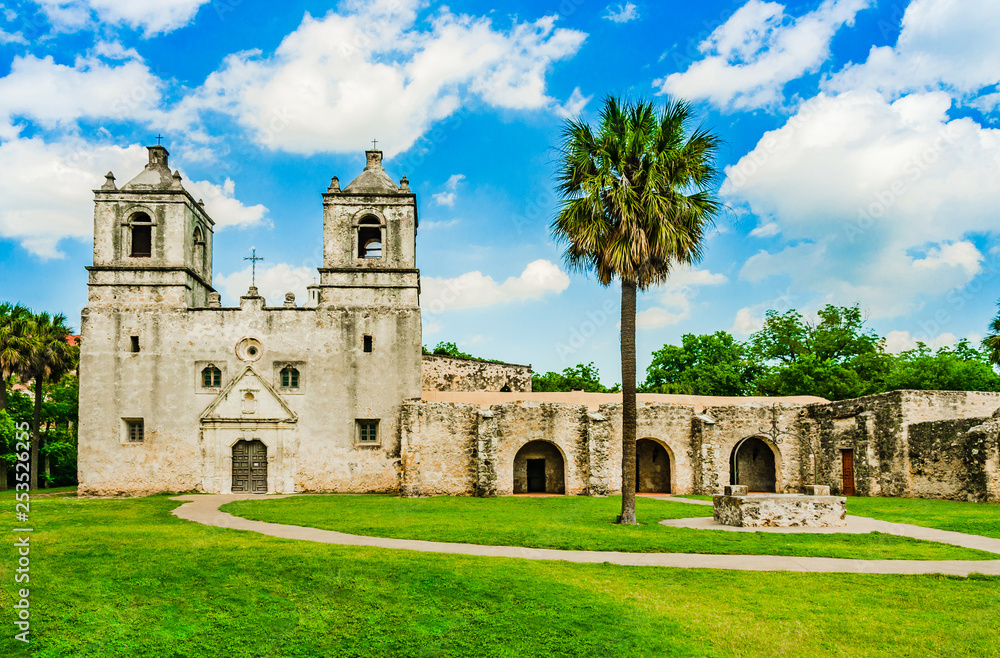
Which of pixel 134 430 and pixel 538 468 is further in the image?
pixel 538 468

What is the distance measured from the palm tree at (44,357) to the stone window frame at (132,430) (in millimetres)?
8910

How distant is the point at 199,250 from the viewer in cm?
3156

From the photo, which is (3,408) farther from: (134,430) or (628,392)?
(628,392)

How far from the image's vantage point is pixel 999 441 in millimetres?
22328

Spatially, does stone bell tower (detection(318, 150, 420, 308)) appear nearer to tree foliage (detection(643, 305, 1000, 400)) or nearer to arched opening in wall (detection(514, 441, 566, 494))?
arched opening in wall (detection(514, 441, 566, 494))

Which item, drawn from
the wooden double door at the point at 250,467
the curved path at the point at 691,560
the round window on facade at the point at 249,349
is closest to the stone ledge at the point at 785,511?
the curved path at the point at 691,560

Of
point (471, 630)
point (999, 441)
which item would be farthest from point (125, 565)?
point (999, 441)

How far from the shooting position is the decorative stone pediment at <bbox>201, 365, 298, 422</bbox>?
28.2 m

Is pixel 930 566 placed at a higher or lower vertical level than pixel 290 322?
lower

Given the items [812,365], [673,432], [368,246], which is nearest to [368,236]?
[368,246]

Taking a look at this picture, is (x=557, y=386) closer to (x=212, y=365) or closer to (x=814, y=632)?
(x=212, y=365)

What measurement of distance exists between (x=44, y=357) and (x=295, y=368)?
14.7 m

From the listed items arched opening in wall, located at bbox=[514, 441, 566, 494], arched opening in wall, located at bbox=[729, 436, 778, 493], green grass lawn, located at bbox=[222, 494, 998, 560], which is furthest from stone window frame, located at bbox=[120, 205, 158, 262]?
arched opening in wall, located at bbox=[729, 436, 778, 493]

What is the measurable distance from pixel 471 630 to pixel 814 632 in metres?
3.45
